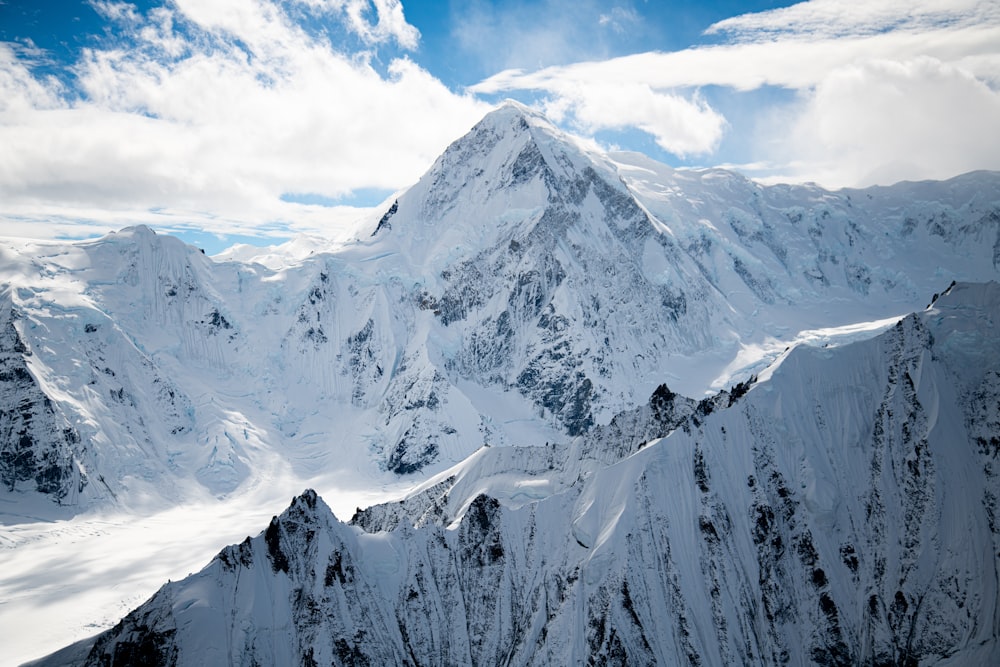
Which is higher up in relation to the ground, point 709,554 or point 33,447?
point 33,447

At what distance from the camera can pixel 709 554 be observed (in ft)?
360

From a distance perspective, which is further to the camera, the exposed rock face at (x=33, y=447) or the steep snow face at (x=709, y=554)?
the exposed rock face at (x=33, y=447)

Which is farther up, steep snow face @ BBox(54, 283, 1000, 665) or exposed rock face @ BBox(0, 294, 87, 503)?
exposed rock face @ BBox(0, 294, 87, 503)

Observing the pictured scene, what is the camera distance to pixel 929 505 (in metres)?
107

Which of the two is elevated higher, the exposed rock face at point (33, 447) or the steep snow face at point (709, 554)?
the exposed rock face at point (33, 447)

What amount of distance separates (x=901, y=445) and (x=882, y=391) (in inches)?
371

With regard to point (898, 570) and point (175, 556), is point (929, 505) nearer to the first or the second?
point (898, 570)

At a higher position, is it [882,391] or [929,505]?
[882,391]

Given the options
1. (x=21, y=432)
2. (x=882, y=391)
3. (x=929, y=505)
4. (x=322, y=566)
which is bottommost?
(x=929, y=505)

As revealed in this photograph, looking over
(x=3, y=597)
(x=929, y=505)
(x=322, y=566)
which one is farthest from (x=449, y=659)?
(x=3, y=597)

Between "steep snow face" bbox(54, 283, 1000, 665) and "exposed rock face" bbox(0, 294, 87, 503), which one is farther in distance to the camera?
"exposed rock face" bbox(0, 294, 87, 503)

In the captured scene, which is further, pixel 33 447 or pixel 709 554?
pixel 33 447

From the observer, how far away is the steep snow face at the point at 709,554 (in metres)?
100

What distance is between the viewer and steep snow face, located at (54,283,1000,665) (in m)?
100
